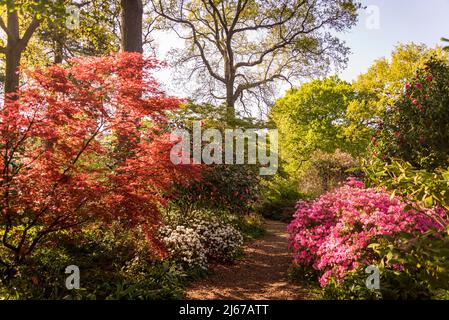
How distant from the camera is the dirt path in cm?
601

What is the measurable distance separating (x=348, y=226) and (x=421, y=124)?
4.37m

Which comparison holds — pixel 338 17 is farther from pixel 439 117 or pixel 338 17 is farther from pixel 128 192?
pixel 128 192

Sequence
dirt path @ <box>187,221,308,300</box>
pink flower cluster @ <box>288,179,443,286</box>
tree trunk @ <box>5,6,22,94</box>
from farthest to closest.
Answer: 1. tree trunk @ <box>5,6,22,94</box>
2. dirt path @ <box>187,221,308,300</box>
3. pink flower cluster @ <box>288,179,443,286</box>

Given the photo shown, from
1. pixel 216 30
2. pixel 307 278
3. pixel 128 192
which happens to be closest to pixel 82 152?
pixel 128 192

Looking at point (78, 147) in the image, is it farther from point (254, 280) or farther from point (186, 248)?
point (254, 280)

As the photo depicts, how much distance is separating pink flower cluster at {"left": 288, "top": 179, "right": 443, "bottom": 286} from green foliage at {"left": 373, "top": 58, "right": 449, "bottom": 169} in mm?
2719

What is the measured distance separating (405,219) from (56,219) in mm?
5139

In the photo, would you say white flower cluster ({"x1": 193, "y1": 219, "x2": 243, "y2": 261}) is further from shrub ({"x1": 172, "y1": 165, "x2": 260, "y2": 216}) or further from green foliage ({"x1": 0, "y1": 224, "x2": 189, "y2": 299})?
green foliage ({"x1": 0, "y1": 224, "x2": 189, "y2": 299})

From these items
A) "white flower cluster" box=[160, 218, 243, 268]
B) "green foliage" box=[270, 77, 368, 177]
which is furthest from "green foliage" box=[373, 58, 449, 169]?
"green foliage" box=[270, 77, 368, 177]

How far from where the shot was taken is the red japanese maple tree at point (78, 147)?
16.6 feet

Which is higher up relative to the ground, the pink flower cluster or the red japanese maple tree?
the red japanese maple tree
